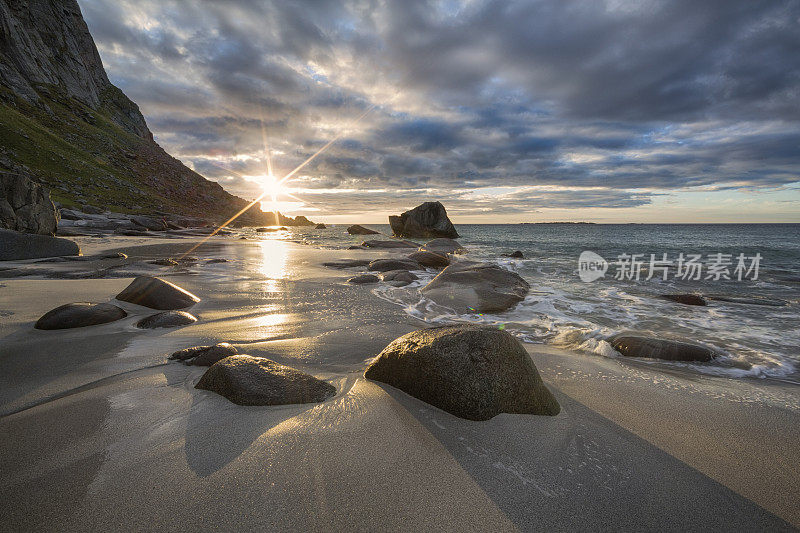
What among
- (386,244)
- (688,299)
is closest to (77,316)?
(688,299)

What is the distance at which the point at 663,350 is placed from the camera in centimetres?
456

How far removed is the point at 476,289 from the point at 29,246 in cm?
1475

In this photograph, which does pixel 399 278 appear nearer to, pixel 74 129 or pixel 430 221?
pixel 430 221

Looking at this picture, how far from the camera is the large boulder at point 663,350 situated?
4488mm

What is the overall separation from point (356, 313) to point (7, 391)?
4.37 meters

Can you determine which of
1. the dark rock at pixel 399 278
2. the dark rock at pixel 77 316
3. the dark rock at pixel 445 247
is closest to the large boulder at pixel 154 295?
the dark rock at pixel 77 316

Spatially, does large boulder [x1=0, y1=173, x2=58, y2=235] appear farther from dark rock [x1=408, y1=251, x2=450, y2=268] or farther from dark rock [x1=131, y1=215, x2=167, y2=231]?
dark rock [x1=131, y1=215, x2=167, y2=231]

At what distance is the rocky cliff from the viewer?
1748 inches

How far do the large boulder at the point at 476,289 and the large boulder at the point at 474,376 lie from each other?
4.14m

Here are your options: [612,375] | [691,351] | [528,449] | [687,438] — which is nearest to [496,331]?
[528,449]

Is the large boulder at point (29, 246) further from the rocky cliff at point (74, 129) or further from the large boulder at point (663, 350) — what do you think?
the rocky cliff at point (74, 129)

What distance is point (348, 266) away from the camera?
13812mm

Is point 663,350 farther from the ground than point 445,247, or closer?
closer

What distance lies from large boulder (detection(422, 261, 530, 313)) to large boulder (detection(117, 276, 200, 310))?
5.26 meters
